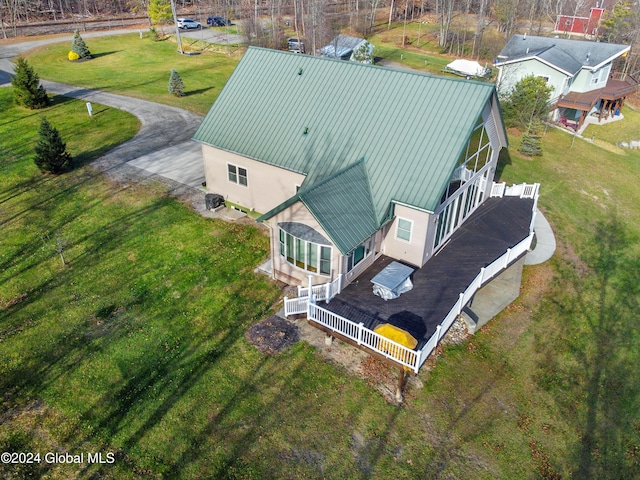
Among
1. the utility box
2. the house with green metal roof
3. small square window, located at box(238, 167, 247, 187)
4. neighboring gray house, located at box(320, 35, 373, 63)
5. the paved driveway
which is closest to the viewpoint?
the house with green metal roof

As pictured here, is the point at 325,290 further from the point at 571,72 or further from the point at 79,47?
the point at 79,47

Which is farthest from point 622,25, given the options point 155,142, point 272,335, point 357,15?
point 272,335

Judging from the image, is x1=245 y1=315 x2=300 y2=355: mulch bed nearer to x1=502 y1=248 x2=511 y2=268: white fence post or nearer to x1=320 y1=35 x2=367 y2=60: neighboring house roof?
x1=502 y1=248 x2=511 y2=268: white fence post

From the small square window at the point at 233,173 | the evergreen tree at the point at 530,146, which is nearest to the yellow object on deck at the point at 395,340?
the small square window at the point at 233,173

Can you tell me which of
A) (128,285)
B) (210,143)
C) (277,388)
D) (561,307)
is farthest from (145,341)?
(561,307)

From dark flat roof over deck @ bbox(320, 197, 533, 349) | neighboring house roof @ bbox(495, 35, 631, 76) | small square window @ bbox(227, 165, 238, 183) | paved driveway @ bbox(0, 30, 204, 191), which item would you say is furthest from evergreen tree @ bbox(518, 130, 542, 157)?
paved driveway @ bbox(0, 30, 204, 191)
